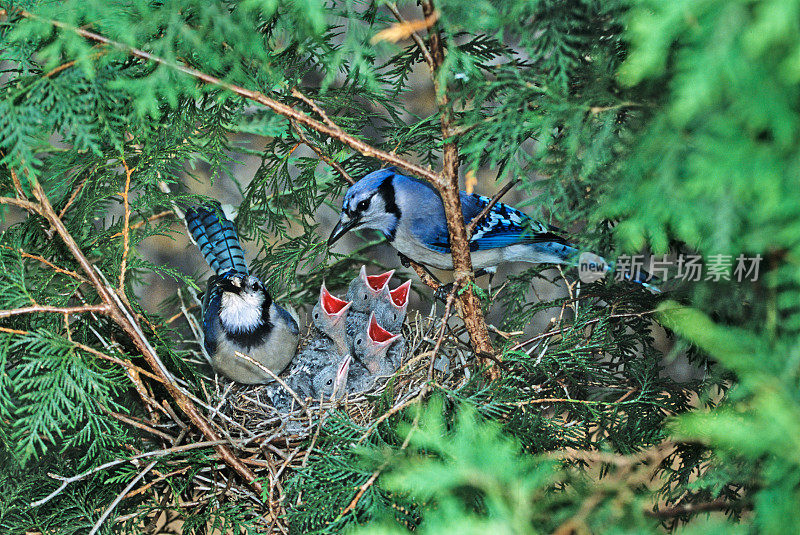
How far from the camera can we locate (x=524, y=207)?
30.9 inches

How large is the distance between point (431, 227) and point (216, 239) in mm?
572

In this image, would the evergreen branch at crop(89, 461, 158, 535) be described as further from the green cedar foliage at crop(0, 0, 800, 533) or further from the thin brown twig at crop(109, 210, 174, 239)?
the thin brown twig at crop(109, 210, 174, 239)

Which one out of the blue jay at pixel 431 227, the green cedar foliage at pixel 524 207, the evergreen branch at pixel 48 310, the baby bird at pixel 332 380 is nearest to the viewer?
the green cedar foliage at pixel 524 207

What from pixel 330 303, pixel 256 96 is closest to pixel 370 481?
pixel 256 96

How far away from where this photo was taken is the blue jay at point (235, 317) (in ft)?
4.82

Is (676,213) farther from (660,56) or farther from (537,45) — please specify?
(537,45)

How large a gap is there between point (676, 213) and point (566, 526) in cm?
30

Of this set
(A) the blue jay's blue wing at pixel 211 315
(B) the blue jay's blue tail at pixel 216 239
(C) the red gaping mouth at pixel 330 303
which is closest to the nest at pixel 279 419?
(A) the blue jay's blue wing at pixel 211 315

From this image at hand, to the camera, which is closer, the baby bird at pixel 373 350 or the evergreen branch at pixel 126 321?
the evergreen branch at pixel 126 321

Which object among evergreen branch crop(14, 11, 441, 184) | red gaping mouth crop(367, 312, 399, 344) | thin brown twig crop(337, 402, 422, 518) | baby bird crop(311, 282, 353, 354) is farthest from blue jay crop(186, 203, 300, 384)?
thin brown twig crop(337, 402, 422, 518)

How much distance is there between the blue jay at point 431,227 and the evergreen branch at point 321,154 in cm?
7

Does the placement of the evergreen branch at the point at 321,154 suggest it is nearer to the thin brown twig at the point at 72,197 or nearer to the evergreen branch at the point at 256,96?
the evergreen branch at the point at 256,96

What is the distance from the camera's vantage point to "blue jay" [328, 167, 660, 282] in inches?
59.1

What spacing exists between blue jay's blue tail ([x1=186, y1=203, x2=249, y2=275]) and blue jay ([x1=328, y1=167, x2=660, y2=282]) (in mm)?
265
